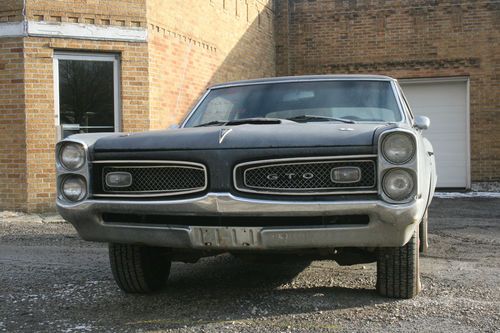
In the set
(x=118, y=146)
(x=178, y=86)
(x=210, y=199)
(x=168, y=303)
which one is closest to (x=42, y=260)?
(x=168, y=303)

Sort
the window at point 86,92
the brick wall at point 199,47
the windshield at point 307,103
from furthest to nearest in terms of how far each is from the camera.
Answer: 1. the brick wall at point 199,47
2. the window at point 86,92
3. the windshield at point 307,103

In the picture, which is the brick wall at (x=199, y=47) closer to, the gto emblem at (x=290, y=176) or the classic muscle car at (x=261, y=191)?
the classic muscle car at (x=261, y=191)

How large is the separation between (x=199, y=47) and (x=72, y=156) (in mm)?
8458

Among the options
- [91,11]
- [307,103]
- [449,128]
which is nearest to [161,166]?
[307,103]

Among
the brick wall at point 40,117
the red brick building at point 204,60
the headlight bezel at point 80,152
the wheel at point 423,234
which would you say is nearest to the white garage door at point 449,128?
the red brick building at point 204,60

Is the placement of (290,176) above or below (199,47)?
below

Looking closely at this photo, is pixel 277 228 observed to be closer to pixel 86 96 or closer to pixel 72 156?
pixel 72 156

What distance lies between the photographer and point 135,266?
161 inches

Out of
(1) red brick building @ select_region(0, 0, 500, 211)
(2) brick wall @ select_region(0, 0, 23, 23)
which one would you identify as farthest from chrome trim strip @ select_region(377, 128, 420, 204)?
(2) brick wall @ select_region(0, 0, 23, 23)

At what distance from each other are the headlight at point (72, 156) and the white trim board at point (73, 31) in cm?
644

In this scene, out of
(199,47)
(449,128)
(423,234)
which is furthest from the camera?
(449,128)

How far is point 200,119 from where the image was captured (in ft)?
16.0

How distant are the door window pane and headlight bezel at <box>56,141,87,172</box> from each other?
6241 millimetres

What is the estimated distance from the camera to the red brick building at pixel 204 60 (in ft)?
30.6
